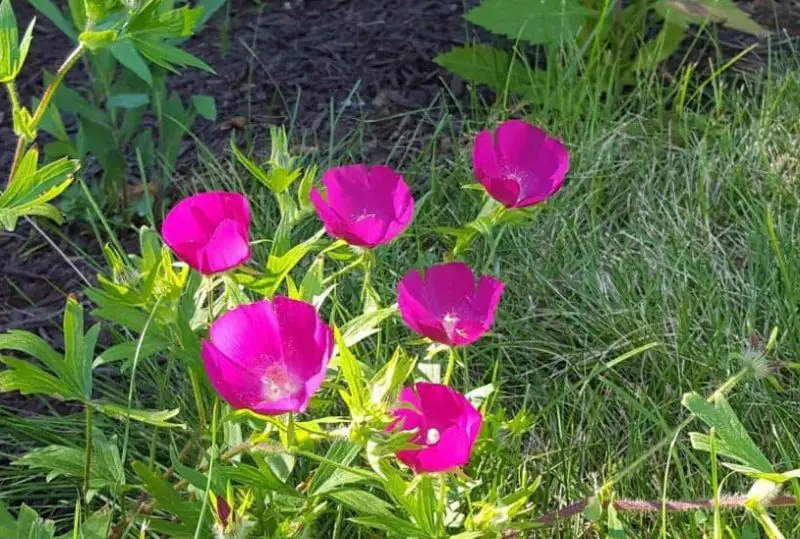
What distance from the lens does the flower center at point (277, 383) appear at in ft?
2.83

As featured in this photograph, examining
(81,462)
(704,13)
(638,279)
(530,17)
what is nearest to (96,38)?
(81,462)

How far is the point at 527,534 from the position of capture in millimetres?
1207

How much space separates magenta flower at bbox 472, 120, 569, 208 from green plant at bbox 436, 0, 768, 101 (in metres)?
0.83

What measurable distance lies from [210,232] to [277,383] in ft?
0.55

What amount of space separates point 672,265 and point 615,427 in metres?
0.32

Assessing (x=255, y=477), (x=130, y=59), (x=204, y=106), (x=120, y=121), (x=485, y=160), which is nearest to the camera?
(x=255, y=477)

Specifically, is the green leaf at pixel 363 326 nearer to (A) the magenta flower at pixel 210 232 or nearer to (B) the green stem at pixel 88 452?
(A) the magenta flower at pixel 210 232

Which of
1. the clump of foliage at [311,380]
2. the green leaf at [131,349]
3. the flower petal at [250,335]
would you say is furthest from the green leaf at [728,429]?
the green leaf at [131,349]

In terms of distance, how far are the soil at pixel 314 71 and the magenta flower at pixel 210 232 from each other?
0.79 meters

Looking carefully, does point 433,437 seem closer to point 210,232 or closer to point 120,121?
point 210,232

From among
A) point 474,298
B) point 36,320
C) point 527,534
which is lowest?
point 36,320

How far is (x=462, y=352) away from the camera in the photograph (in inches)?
52.7

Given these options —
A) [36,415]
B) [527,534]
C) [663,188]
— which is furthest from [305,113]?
[527,534]

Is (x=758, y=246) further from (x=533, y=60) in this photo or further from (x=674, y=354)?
(x=533, y=60)
